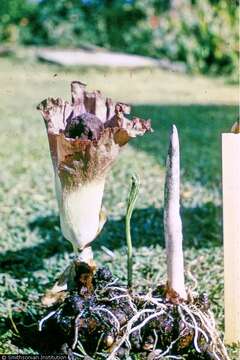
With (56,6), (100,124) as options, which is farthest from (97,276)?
(56,6)

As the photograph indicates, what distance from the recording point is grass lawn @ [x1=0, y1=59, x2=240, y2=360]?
238 cm

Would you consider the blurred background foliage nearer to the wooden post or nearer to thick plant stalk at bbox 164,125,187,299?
the wooden post

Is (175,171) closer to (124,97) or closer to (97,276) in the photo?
(97,276)

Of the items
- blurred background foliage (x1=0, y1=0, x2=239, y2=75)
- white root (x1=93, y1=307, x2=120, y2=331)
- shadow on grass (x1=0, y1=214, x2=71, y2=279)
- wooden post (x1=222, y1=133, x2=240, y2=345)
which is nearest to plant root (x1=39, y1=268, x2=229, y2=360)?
white root (x1=93, y1=307, x2=120, y2=331)

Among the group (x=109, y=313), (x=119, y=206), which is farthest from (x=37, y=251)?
(x=109, y=313)

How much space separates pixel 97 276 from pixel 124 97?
5128 mm

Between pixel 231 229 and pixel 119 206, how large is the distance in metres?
1.51

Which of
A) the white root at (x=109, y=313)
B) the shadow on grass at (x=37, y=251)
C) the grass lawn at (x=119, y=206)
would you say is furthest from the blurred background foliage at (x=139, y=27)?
the white root at (x=109, y=313)

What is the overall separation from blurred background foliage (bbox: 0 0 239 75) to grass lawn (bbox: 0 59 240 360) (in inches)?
89.5

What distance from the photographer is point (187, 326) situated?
1.78 metres

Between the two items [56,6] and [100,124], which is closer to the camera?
[100,124]

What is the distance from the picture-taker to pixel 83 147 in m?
1.71

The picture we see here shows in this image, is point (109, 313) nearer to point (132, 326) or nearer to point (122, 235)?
point (132, 326)

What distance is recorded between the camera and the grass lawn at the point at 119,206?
2.38 m
